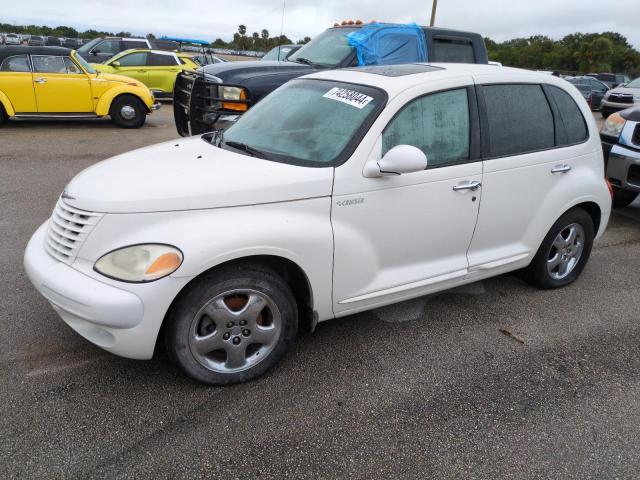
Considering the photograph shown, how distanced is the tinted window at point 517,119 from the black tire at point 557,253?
26.0 inches

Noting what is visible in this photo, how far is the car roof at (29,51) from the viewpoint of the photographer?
33.7 feet

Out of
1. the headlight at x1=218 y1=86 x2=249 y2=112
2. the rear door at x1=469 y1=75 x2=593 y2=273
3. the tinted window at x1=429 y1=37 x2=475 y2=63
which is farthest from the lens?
the tinted window at x1=429 y1=37 x2=475 y2=63

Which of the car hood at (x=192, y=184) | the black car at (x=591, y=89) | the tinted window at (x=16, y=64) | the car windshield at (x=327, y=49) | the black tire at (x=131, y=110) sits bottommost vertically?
the black car at (x=591, y=89)

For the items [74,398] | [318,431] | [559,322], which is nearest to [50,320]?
[74,398]

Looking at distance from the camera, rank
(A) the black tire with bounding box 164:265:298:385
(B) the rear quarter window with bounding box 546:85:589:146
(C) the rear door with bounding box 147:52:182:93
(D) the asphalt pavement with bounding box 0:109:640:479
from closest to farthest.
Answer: (D) the asphalt pavement with bounding box 0:109:640:479
(A) the black tire with bounding box 164:265:298:385
(B) the rear quarter window with bounding box 546:85:589:146
(C) the rear door with bounding box 147:52:182:93

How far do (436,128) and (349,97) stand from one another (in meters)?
0.59

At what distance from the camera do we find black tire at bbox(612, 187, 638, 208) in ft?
23.1

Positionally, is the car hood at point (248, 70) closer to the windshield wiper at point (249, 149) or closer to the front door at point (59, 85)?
the windshield wiper at point (249, 149)

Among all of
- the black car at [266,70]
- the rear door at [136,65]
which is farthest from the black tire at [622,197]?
the rear door at [136,65]


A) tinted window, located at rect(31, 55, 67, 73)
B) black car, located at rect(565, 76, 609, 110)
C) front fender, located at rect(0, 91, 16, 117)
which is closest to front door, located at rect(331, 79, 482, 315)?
tinted window, located at rect(31, 55, 67, 73)

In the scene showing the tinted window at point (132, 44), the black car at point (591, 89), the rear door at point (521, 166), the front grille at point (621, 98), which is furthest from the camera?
the black car at point (591, 89)

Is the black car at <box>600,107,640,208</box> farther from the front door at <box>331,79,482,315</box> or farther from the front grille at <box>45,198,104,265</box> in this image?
A: the front grille at <box>45,198,104,265</box>

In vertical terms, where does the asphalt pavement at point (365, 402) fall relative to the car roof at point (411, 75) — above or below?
below

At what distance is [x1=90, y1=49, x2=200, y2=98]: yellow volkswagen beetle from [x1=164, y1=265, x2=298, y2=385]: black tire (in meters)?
13.9
